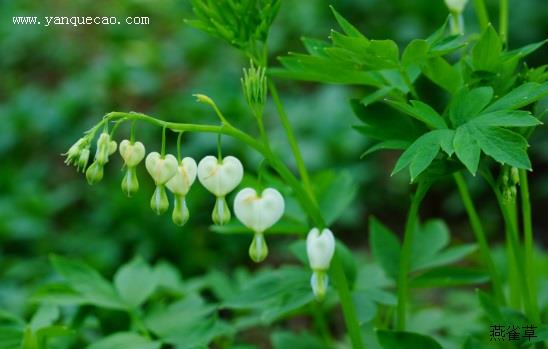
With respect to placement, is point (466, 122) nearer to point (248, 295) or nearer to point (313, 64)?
point (313, 64)

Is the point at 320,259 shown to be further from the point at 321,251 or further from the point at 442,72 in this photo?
the point at 442,72

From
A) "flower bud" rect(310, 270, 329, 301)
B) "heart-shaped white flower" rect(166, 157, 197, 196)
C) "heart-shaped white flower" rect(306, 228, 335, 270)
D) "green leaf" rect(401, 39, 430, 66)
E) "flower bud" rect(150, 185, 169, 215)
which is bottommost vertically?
"flower bud" rect(310, 270, 329, 301)

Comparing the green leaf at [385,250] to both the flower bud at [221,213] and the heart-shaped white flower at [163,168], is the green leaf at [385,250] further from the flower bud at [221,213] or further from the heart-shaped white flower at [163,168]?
the heart-shaped white flower at [163,168]

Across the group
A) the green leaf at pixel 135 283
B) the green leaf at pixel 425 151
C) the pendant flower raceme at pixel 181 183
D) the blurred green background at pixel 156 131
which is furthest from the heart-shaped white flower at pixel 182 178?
the blurred green background at pixel 156 131

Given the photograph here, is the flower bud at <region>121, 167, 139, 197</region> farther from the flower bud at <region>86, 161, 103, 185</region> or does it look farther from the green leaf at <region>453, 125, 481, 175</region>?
the green leaf at <region>453, 125, 481, 175</region>

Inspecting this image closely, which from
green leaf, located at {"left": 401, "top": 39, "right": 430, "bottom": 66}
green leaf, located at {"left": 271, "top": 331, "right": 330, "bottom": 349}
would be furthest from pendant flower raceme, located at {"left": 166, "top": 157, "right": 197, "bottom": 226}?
green leaf, located at {"left": 271, "top": 331, "right": 330, "bottom": 349}
